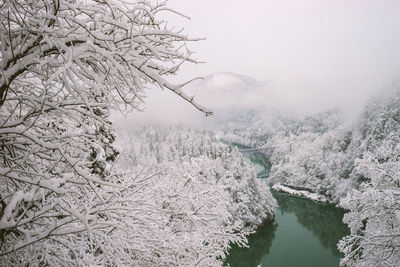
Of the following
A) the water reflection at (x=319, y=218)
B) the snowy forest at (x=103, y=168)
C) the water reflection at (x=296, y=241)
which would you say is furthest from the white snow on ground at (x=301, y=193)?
the snowy forest at (x=103, y=168)

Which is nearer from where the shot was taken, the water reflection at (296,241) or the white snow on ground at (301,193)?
the water reflection at (296,241)

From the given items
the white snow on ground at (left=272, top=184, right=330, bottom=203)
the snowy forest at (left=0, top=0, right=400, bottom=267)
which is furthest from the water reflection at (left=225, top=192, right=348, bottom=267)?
the snowy forest at (left=0, top=0, right=400, bottom=267)

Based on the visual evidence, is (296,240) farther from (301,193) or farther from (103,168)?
(103,168)

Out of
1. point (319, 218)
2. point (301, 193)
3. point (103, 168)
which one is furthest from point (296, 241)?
point (103, 168)

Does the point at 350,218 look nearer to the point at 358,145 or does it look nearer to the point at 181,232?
the point at 181,232

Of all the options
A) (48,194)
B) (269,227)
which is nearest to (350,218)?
(48,194)

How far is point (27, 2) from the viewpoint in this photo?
2137mm

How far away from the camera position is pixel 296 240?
127 ft

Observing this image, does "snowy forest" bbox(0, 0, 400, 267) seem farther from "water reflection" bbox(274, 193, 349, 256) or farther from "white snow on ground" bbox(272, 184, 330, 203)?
"white snow on ground" bbox(272, 184, 330, 203)

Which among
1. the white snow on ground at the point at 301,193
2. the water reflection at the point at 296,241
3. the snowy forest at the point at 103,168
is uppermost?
the snowy forest at the point at 103,168

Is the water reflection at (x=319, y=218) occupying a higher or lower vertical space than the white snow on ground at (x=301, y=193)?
lower

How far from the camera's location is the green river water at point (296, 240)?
32281 millimetres

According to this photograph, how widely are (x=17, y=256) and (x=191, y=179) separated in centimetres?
493

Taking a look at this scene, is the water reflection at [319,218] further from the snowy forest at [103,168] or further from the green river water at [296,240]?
the snowy forest at [103,168]
